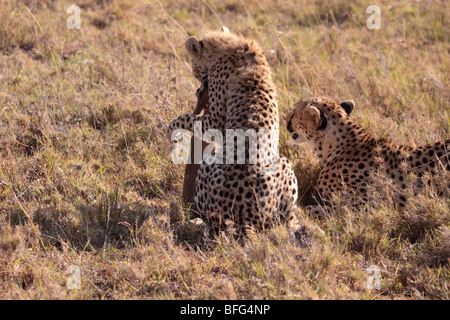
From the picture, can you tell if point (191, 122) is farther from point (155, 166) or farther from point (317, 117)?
point (317, 117)

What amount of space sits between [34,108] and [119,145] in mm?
1012

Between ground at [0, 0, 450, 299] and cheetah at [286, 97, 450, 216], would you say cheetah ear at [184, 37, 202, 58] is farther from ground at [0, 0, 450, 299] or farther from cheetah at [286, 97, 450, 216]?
cheetah at [286, 97, 450, 216]

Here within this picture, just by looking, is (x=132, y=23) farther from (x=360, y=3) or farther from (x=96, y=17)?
(x=360, y=3)

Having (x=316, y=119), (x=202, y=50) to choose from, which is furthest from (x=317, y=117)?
(x=202, y=50)

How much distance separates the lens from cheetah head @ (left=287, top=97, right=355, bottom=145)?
14.5 ft

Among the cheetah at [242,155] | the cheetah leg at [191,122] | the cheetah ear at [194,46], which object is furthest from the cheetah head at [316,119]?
the cheetah ear at [194,46]

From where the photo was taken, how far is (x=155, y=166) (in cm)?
461

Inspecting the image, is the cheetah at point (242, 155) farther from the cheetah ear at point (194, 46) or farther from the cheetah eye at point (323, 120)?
the cheetah eye at point (323, 120)

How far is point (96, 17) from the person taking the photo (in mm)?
7859

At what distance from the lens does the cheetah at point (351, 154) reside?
3.96 metres

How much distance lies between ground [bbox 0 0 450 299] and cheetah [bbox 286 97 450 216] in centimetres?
24

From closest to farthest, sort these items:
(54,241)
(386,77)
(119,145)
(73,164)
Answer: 1. (54,241)
2. (73,164)
3. (119,145)
4. (386,77)

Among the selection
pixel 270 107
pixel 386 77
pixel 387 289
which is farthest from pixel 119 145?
pixel 386 77

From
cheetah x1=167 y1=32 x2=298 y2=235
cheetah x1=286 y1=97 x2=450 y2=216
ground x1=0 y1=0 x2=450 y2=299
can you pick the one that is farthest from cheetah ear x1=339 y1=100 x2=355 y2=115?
cheetah x1=167 y1=32 x2=298 y2=235
